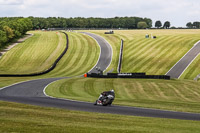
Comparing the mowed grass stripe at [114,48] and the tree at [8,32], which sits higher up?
Result: the tree at [8,32]

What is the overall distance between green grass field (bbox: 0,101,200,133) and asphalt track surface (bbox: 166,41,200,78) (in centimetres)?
5044

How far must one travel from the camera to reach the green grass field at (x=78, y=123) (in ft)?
58.6

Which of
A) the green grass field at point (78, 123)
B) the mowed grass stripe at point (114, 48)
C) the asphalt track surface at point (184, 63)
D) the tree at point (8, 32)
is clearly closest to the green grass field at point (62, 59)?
the mowed grass stripe at point (114, 48)

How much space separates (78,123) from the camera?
19.9m

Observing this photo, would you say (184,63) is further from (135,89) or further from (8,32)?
(8,32)

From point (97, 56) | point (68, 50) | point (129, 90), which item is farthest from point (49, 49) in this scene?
point (129, 90)

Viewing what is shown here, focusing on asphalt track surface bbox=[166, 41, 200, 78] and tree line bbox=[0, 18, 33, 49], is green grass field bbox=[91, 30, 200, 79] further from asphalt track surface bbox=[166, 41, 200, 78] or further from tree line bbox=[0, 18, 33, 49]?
tree line bbox=[0, 18, 33, 49]

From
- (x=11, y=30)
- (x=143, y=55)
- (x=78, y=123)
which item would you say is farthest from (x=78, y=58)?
(x=78, y=123)

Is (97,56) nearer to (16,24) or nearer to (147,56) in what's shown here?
(147,56)

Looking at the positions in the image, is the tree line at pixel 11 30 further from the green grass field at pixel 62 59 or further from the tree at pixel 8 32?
the green grass field at pixel 62 59

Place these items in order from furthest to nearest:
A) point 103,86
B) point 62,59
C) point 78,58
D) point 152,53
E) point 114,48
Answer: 1. point 114,48
2. point 78,58
3. point 152,53
4. point 62,59
5. point 103,86

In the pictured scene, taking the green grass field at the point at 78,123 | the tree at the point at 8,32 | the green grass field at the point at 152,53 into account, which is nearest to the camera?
the green grass field at the point at 78,123

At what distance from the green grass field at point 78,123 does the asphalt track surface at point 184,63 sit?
165 feet

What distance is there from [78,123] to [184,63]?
215 feet
